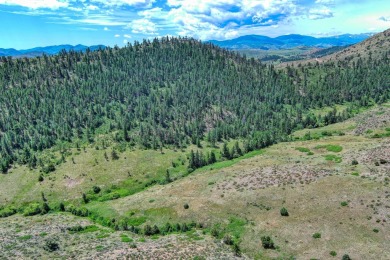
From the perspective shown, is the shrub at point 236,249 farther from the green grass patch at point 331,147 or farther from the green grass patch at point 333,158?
the green grass patch at point 331,147

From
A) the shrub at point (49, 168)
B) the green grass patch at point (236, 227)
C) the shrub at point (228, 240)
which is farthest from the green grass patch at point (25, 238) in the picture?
the shrub at point (49, 168)

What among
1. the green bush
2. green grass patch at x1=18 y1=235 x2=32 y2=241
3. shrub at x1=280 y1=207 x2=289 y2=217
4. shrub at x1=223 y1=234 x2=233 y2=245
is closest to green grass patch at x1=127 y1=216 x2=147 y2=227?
green grass patch at x1=18 y1=235 x2=32 y2=241

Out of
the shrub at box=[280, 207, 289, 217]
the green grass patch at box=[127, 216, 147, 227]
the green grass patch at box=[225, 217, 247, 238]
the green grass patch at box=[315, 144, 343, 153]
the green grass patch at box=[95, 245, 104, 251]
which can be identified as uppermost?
the green grass patch at box=[315, 144, 343, 153]

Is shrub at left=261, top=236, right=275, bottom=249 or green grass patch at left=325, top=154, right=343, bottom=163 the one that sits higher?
green grass patch at left=325, top=154, right=343, bottom=163

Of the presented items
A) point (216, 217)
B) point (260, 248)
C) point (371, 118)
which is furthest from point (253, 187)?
point (371, 118)

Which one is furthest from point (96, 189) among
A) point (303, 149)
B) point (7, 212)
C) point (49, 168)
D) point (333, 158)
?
point (333, 158)

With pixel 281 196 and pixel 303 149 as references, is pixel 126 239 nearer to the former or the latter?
pixel 281 196

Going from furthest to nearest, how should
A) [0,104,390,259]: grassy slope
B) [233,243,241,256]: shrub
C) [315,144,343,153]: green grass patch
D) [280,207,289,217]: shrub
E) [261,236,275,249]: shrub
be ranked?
[315,144,343,153]: green grass patch
[280,207,289,217]: shrub
[0,104,390,259]: grassy slope
[261,236,275,249]: shrub
[233,243,241,256]: shrub

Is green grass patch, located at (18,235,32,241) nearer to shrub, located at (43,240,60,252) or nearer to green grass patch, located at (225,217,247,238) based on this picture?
shrub, located at (43,240,60,252)

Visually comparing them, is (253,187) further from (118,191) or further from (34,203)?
(34,203)
